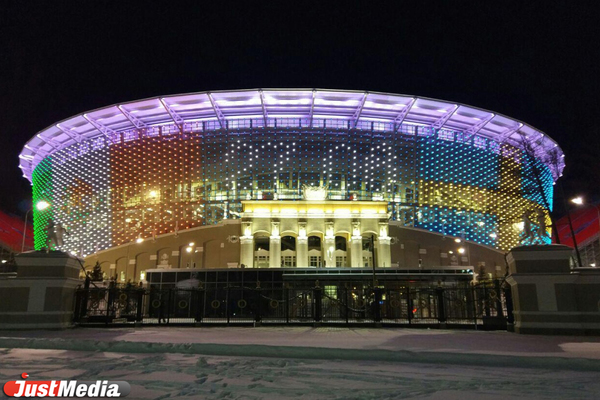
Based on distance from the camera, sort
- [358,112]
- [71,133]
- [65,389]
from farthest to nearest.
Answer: [71,133] → [358,112] → [65,389]

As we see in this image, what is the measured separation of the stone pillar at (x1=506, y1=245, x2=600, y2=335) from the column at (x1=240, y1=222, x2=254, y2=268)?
1658 inches

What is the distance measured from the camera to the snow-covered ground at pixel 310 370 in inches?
230

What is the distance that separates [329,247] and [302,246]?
345 cm

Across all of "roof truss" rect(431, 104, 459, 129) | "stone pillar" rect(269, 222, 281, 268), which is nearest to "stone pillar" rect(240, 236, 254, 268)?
"stone pillar" rect(269, 222, 281, 268)

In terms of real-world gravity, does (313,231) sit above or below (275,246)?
above

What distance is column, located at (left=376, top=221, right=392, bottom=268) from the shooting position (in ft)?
181

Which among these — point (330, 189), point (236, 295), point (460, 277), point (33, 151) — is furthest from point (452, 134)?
point (33, 151)

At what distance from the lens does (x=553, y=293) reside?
14.6 meters

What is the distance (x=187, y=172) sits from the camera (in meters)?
70.6

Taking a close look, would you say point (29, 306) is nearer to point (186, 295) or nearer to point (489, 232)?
point (186, 295)

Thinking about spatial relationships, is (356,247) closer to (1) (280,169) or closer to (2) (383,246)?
(2) (383,246)

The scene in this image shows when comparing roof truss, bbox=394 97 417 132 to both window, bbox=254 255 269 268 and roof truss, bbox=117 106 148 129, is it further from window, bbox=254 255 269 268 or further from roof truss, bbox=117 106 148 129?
roof truss, bbox=117 106 148 129

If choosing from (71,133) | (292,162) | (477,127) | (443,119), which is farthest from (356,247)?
(71,133)

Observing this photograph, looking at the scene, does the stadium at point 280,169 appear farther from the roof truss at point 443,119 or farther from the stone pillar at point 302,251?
the stone pillar at point 302,251
